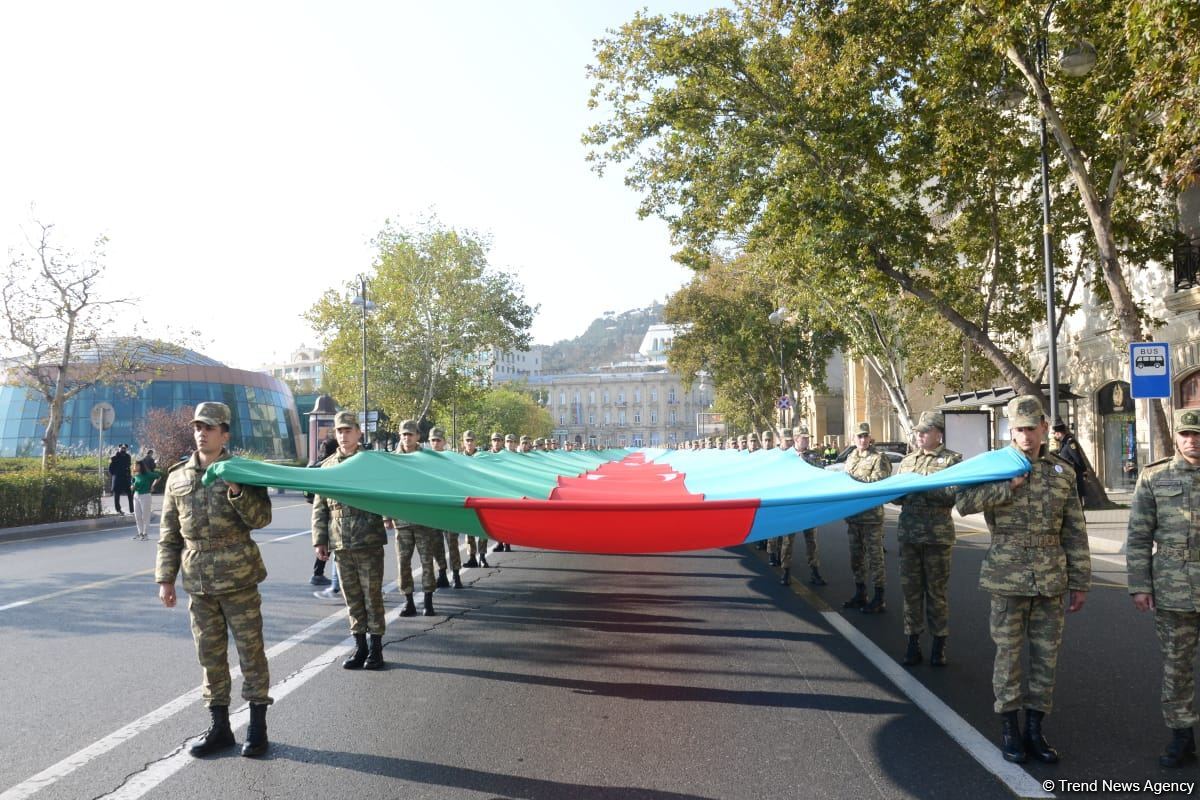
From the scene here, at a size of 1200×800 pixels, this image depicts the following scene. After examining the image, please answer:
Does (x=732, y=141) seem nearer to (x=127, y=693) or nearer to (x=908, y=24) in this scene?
(x=908, y=24)

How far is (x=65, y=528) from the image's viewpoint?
2000 centimetres

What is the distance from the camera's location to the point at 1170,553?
4.76 metres

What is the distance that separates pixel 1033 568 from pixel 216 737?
4.76m

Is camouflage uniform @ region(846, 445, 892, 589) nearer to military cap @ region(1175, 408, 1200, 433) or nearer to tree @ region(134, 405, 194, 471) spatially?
military cap @ region(1175, 408, 1200, 433)

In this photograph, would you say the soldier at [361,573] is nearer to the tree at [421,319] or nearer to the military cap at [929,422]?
the military cap at [929,422]

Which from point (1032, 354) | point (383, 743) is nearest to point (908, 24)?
point (383, 743)

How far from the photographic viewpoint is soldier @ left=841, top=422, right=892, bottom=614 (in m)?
9.02

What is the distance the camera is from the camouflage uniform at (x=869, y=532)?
9.07 m

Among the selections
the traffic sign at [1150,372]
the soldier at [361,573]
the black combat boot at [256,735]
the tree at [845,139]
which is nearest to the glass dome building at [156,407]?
the tree at [845,139]

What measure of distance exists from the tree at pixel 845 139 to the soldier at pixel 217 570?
533 inches

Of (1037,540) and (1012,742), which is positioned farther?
(1037,540)

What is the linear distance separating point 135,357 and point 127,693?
26.3 metres

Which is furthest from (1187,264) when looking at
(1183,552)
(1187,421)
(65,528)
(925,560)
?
(65,528)

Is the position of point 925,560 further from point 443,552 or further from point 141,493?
point 141,493
